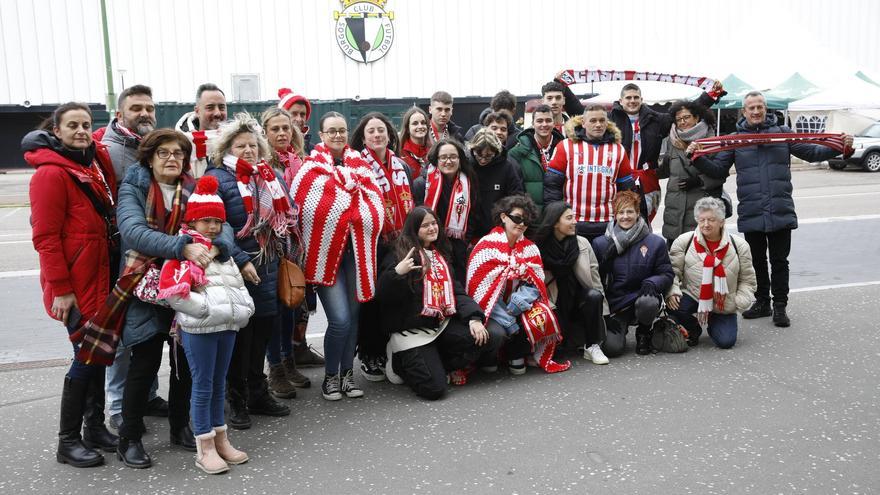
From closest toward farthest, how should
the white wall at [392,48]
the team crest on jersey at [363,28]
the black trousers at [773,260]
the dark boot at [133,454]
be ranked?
the dark boot at [133,454]
the black trousers at [773,260]
the white wall at [392,48]
the team crest on jersey at [363,28]

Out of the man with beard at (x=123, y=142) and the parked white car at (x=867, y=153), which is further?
the parked white car at (x=867, y=153)

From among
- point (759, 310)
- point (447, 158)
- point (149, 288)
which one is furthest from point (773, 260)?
point (149, 288)

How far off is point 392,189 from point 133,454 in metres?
2.49

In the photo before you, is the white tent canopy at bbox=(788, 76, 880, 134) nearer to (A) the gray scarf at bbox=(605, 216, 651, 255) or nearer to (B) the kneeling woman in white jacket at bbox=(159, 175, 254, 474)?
(A) the gray scarf at bbox=(605, 216, 651, 255)

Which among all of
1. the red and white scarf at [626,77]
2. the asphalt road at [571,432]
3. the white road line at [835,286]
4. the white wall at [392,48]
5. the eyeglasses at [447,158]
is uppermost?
the white wall at [392,48]

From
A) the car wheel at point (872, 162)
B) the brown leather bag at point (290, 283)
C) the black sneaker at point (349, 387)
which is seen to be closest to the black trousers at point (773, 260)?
the black sneaker at point (349, 387)

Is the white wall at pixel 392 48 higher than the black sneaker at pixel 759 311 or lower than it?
higher

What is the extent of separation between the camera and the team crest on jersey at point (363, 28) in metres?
30.2

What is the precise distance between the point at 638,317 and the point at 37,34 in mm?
28615

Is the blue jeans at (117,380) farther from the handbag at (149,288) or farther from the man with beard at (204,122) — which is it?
the man with beard at (204,122)

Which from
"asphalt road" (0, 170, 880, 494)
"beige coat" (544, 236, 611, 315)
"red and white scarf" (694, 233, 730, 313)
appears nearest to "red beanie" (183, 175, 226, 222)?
"asphalt road" (0, 170, 880, 494)

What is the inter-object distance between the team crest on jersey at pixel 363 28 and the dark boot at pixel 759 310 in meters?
25.5

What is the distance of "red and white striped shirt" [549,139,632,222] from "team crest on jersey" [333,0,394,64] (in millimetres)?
25323

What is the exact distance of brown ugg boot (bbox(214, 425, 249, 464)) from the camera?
4113 millimetres
